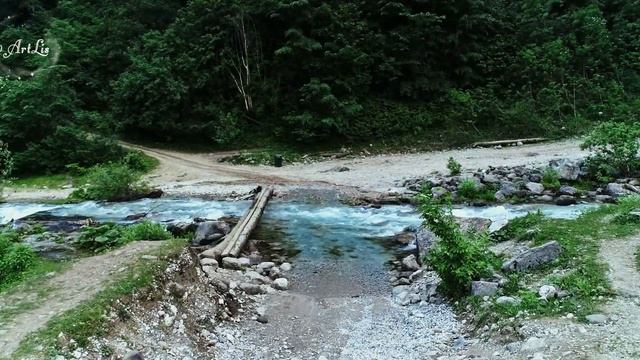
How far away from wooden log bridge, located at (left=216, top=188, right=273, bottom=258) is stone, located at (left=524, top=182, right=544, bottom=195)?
8.96 meters

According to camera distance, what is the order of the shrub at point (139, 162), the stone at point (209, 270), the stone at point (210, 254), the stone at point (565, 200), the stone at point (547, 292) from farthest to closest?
the shrub at point (139, 162)
the stone at point (565, 200)
the stone at point (210, 254)
the stone at point (209, 270)
the stone at point (547, 292)

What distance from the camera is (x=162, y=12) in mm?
39781

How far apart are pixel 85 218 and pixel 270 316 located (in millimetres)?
12037

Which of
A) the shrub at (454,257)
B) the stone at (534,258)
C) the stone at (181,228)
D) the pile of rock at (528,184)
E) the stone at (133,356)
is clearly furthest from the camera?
the pile of rock at (528,184)

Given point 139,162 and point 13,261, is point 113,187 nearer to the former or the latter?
point 139,162

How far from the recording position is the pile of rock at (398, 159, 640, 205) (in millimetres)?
17219

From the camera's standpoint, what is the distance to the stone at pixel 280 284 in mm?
11062

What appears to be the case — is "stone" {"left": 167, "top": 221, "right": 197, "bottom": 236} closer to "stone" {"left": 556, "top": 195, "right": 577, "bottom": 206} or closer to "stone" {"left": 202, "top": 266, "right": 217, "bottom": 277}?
"stone" {"left": 202, "top": 266, "right": 217, "bottom": 277}

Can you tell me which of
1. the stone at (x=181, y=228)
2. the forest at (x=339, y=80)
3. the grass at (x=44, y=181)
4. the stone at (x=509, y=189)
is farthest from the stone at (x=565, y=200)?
the grass at (x=44, y=181)

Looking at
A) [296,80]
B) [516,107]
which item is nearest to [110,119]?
[296,80]

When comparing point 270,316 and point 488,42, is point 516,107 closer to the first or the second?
point 488,42

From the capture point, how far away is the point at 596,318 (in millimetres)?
7219

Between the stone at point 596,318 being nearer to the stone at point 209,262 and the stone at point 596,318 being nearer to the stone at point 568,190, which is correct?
the stone at point 209,262

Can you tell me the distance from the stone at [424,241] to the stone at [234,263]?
3.96 metres
